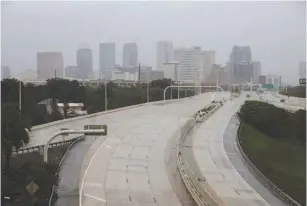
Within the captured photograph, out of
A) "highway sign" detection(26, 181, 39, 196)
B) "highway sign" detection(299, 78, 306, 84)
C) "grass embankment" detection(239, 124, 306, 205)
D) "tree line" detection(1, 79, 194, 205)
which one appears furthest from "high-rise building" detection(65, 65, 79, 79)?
"highway sign" detection(299, 78, 306, 84)

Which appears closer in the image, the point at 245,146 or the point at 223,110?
the point at 245,146

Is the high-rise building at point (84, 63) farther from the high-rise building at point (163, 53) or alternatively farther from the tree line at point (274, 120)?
the tree line at point (274, 120)

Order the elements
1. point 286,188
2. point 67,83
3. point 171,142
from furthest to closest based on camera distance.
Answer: point 67,83
point 171,142
point 286,188

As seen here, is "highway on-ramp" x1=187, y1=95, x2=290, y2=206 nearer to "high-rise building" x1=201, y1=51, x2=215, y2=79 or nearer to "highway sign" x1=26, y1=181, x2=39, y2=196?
"high-rise building" x1=201, y1=51, x2=215, y2=79

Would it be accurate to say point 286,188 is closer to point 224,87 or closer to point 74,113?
point 224,87

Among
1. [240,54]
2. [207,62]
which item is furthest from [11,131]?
[207,62]

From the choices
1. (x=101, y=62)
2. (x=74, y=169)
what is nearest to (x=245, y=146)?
(x=74, y=169)

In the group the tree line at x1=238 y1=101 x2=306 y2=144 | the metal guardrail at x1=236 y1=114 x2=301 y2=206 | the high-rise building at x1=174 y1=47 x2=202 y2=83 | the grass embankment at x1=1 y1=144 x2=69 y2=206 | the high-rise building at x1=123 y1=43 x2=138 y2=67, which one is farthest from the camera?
the high-rise building at x1=174 y1=47 x2=202 y2=83
